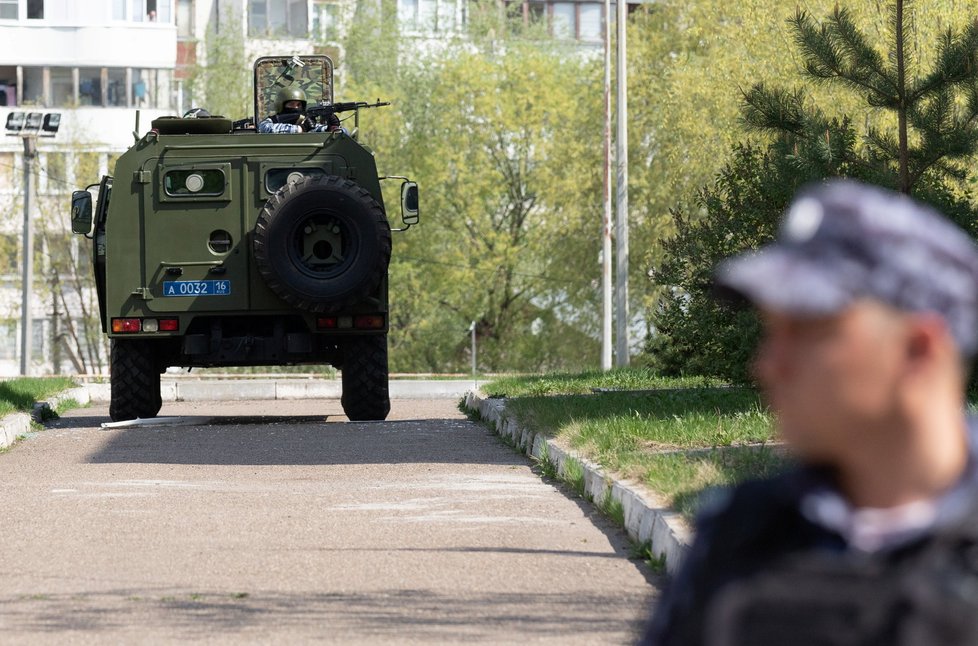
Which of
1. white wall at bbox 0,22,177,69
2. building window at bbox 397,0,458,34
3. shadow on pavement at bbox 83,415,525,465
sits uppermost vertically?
building window at bbox 397,0,458,34

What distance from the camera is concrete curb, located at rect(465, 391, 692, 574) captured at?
290 inches

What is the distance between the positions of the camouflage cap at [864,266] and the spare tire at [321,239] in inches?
607

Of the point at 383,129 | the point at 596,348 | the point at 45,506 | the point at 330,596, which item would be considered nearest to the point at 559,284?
the point at 596,348

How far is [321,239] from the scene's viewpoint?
57.5ft

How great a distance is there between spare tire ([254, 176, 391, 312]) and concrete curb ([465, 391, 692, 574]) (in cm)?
297

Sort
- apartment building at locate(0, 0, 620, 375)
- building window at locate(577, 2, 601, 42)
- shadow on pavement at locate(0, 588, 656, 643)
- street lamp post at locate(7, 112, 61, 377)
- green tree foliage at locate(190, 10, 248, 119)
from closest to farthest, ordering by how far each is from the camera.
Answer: shadow on pavement at locate(0, 588, 656, 643) → street lamp post at locate(7, 112, 61, 377) → green tree foliage at locate(190, 10, 248, 119) → apartment building at locate(0, 0, 620, 375) → building window at locate(577, 2, 601, 42)

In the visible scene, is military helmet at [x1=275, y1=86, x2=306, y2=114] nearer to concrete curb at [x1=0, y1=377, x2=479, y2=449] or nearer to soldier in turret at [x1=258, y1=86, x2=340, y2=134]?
soldier in turret at [x1=258, y1=86, x2=340, y2=134]

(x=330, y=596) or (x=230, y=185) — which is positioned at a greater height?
(x=230, y=185)

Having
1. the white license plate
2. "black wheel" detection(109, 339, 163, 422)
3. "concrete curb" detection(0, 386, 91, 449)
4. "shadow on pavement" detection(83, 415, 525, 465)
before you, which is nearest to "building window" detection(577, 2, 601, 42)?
"concrete curb" detection(0, 386, 91, 449)

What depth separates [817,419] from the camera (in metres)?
1.86

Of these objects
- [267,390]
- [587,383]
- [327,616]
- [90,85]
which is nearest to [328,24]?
[90,85]

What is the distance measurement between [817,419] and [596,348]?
161 feet

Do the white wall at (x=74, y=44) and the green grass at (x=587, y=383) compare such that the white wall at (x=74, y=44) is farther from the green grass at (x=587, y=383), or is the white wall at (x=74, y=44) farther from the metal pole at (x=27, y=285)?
the green grass at (x=587, y=383)

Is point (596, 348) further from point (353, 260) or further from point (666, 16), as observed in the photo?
point (353, 260)
